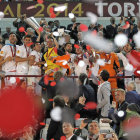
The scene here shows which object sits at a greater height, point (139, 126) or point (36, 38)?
point (36, 38)

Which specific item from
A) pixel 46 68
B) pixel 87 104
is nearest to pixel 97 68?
pixel 46 68

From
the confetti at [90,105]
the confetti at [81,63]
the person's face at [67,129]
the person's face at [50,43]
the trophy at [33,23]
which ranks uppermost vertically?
the trophy at [33,23]

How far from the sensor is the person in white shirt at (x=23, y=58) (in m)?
9.20

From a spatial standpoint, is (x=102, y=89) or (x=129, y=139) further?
(x=102, y=89)

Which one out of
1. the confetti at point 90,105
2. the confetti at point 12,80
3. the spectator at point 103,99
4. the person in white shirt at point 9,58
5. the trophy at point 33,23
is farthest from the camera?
the trophy at point 33,23

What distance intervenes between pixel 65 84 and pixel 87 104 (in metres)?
0.62

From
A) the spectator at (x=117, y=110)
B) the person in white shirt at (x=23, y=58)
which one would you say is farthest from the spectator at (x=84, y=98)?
the person in white shirt at (x=23, y=58)

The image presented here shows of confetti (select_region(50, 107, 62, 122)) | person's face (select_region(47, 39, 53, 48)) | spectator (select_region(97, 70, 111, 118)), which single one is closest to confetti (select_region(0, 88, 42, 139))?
confetti (select_region(50, 107, 62, 122))

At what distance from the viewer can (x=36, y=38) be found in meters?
11.2

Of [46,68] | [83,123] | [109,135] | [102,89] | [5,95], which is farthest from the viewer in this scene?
[46,68]

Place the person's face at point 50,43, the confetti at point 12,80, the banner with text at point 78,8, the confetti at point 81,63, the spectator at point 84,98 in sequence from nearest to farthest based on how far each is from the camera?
the spectator at point 84,98, the confetti at point 12,80, the person's face at point 50,43, the confetti at point 81,63, the banner with text at point 78,8

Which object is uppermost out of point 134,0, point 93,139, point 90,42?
point 134,0

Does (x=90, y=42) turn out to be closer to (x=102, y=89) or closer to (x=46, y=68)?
(x=46, y=68)

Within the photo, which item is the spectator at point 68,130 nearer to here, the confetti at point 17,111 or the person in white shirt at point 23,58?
the confetti at point 17,111
